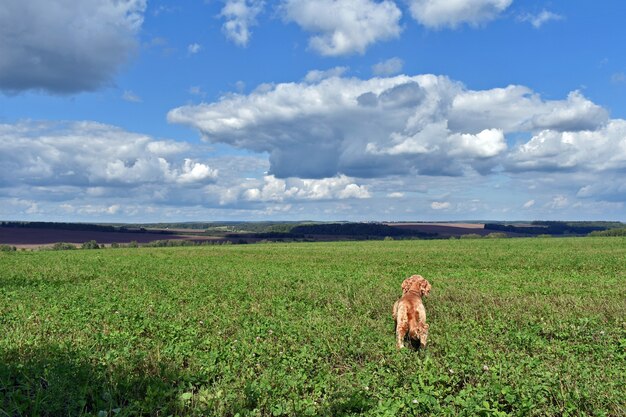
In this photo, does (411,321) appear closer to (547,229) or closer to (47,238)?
(47,238)

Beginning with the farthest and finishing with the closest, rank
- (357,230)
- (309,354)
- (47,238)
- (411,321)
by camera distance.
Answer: (357,230), (47,238), (411,321), (309,354)

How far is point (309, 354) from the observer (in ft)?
25.1

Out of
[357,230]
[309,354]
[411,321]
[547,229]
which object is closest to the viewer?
[309,354]

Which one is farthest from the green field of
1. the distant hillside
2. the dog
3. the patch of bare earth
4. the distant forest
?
the distant forest

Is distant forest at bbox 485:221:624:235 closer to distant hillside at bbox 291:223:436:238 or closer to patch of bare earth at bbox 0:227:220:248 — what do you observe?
distant hillside at bbox 291:223:436:238

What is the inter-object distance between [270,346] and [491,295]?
30.2ft

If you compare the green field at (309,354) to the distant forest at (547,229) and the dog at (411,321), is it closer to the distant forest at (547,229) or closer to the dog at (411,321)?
the dog at (411,321)

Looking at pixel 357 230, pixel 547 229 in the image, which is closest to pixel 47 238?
pixel 357 230

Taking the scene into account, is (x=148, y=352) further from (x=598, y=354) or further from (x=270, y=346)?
(x=598, y=354)

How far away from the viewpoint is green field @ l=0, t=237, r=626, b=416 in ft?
18.1

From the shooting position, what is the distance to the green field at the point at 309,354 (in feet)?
18.1

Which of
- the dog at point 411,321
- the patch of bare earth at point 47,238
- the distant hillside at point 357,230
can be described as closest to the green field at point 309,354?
the dog at point 411,321

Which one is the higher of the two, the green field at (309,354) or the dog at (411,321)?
the dog at (411,321)

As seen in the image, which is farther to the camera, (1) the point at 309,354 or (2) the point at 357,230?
(2) the point at 357,230
